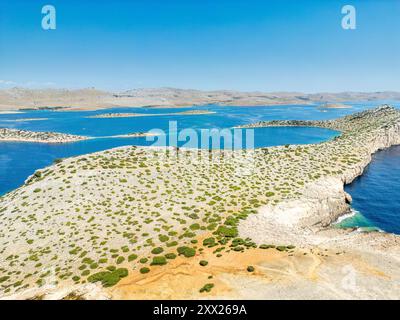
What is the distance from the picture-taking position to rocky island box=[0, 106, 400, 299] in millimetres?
33312

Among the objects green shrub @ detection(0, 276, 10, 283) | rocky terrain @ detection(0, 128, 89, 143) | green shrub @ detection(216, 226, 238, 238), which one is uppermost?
rocky terrain @ detection(0, 128, 89, 143)

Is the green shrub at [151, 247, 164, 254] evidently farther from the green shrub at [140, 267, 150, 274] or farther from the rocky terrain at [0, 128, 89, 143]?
the rocky terrain at [0, 128, 89, 143]

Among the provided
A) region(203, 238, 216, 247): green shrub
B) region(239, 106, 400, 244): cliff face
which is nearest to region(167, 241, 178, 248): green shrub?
region(203, 238, 216, 247): green shrub

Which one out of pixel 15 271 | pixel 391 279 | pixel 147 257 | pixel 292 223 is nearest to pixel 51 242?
pixel 15 271

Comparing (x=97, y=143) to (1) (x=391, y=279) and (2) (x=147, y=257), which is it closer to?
(2) (x=147, y=257)

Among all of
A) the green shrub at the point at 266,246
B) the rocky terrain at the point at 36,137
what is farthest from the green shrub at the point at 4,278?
the rocky terrain at the point at 36,137

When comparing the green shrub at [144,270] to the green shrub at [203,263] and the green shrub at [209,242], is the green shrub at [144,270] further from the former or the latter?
the green shrub at [209,242]

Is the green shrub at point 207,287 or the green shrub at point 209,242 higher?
the green shrub at point 209,242

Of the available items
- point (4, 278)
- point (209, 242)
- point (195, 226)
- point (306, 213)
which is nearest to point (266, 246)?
point (209, 242)

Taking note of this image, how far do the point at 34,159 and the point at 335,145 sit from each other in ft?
389

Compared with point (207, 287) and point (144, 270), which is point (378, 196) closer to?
point (207, 287)

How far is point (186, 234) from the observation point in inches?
1823

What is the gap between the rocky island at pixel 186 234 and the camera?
33312mm
